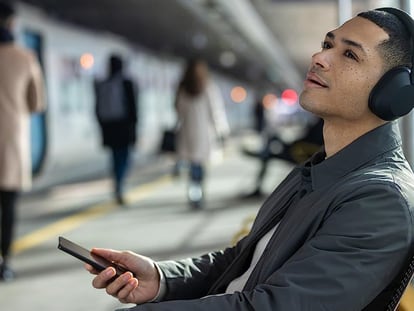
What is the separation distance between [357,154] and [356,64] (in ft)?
0.61

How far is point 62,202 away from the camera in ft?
28.2

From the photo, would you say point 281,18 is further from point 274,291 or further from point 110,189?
point 274,291

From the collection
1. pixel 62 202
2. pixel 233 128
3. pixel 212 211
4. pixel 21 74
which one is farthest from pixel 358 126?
pixel 233 128

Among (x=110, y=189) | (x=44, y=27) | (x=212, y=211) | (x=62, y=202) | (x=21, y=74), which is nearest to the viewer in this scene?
(x=21, y=74)

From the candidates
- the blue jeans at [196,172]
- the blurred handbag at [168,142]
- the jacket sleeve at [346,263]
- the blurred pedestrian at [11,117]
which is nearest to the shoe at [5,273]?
the blurred pedestrian at [11,117]

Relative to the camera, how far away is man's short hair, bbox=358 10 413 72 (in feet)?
4.78

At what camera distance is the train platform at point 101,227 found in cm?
444

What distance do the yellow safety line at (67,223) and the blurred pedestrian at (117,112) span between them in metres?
0.47

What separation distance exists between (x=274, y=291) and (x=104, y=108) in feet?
21.7

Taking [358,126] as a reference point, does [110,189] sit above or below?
below

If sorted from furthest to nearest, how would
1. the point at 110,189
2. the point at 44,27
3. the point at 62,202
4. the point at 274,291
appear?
the point at 44,27, the point at 110,189, the point at 62,202, the point at 274,291

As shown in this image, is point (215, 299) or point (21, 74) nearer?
point (215, 299)

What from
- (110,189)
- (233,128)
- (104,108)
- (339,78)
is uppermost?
(339,78)

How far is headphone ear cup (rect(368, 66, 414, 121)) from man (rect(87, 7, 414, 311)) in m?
0.02
